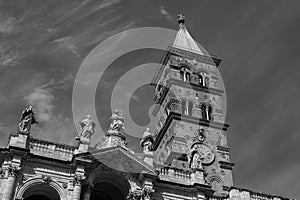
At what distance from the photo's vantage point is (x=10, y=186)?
87.4 ft

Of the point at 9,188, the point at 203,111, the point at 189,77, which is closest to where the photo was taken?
the point at 9,188

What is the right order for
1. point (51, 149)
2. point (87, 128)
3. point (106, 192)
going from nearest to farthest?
point (51, 149) < point (87, 128) < point (106, 192)

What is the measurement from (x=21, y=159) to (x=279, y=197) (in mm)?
19871

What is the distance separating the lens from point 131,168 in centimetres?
2995

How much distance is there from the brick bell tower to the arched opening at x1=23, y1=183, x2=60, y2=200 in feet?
44.1

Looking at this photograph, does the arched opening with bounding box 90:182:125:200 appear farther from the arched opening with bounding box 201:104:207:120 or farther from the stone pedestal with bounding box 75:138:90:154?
the arched opening with bounding box 201:104:207:120

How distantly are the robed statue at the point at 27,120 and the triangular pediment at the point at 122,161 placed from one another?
495cm

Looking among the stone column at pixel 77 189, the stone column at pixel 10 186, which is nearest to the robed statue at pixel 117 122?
the stone column at pixel 77 189

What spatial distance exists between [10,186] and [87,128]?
6749 mm

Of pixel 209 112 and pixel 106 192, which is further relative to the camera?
pixel 209 112

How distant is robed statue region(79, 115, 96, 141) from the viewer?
99.7 ft

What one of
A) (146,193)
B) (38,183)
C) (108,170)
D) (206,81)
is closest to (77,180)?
(108,170)

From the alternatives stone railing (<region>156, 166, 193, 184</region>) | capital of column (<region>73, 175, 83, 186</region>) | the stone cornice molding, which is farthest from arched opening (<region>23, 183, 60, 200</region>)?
stone railing (<region>156, 166, 193, 184</region>)

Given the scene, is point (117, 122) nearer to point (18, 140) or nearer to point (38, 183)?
point (18, 140)
